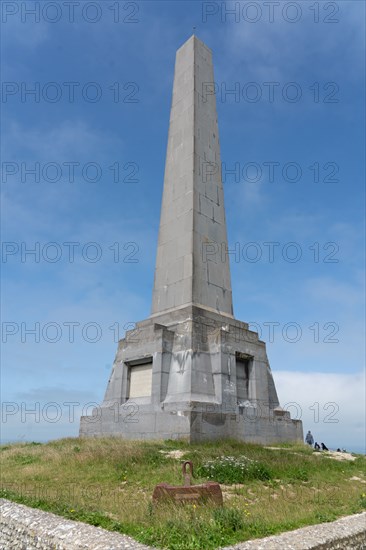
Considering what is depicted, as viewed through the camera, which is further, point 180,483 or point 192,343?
point 192,343

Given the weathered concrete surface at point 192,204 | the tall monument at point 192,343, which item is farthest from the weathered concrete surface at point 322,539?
the weathered concrete surface at point 192,204

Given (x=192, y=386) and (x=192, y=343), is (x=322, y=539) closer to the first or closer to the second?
(x=192, y=386)

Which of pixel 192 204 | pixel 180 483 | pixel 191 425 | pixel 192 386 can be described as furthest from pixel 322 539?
pixel 192 204

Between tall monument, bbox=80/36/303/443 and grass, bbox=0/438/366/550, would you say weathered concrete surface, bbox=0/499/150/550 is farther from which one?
tall monument, bbox=80/36/303/443

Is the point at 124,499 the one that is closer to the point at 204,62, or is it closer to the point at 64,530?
the point at 64,530

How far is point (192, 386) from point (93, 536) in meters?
10.0

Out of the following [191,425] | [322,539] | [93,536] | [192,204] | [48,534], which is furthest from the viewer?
[192,204]

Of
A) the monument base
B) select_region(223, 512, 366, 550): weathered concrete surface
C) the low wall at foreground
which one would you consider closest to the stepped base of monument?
the monument base

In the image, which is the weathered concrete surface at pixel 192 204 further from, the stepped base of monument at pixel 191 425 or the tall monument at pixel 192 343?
the stepped base of monument at pixel 191 425

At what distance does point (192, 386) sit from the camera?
15703 mm

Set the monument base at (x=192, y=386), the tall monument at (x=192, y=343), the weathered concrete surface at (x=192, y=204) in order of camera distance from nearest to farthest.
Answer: the monument base at (x=192, y=386), the tall monument at (x=192, y=343), the weathered concrete surface at (x=192, y=204)

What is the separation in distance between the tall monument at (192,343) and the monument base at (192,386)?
40 mm

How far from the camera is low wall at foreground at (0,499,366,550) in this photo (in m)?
5.56

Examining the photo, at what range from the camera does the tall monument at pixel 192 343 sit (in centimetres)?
1588
